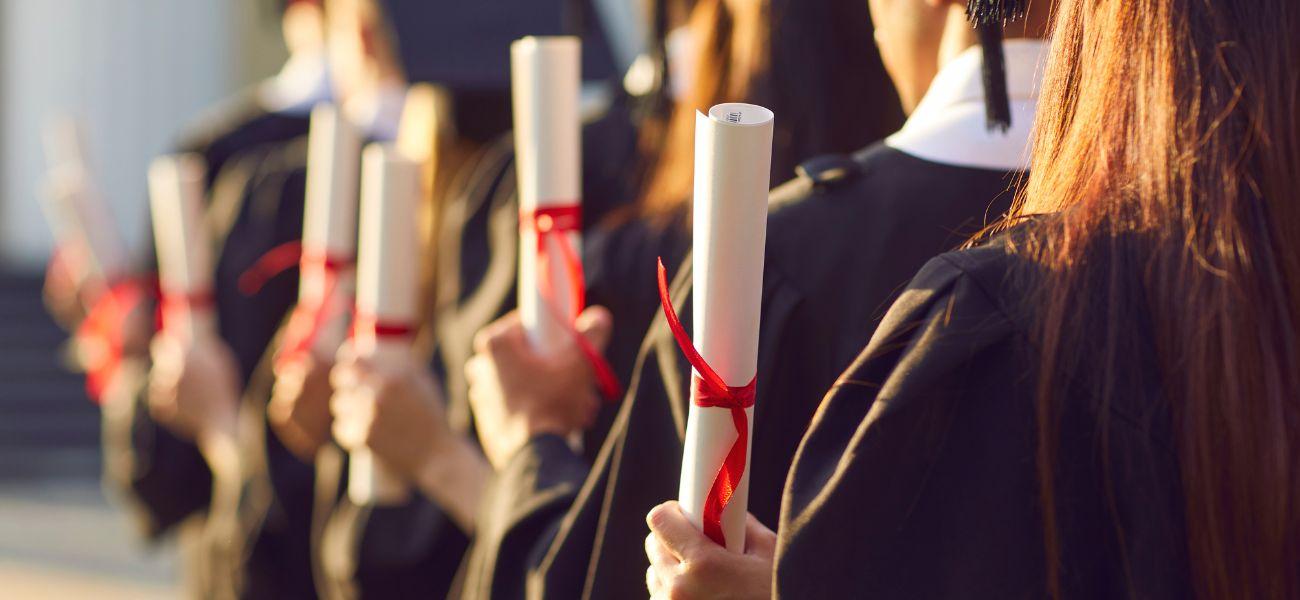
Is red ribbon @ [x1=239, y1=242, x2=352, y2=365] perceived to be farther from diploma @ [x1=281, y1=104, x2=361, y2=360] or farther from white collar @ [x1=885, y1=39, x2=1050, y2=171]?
white collar @ [x1=885, y1=39, x2=1050, y2=171]

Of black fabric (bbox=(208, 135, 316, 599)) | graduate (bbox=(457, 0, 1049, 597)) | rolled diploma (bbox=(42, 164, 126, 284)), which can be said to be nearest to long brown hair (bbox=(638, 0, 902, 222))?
graduate (bbox=(457, 0, 1049, 597))

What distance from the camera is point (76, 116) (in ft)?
36.9

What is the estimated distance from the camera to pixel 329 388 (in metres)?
2.92

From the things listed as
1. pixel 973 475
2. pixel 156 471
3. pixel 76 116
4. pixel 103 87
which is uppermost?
pixel 973 475

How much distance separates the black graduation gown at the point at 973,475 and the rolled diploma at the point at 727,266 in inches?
3.9

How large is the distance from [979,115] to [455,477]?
1.19 m

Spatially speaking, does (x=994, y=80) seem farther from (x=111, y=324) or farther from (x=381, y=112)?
(x=111, y=324)

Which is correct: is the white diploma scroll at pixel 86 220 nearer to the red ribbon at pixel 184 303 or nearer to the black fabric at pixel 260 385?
the black fabric at pixel 260 385

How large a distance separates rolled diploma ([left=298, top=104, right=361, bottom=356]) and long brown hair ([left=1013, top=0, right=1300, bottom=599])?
1836mm

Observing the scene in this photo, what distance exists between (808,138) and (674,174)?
19cm

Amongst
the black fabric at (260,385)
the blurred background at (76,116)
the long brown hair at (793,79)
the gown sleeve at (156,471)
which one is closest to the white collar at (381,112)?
the black fabric at (260,385)

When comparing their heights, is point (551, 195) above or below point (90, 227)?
above

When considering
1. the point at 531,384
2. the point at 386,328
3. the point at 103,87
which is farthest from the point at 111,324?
the point at 103,87

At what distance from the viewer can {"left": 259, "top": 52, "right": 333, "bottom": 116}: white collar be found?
14.7 ft
